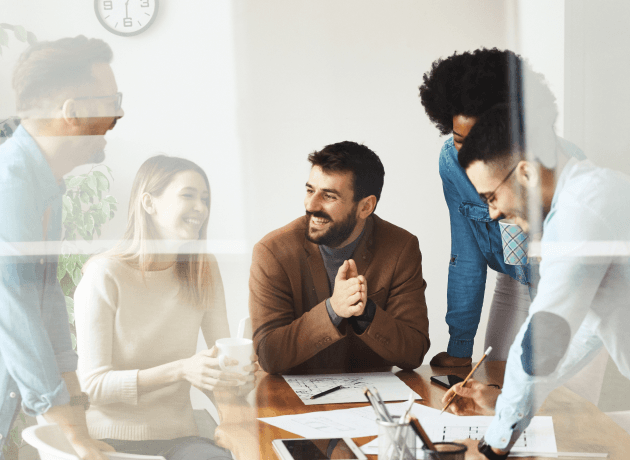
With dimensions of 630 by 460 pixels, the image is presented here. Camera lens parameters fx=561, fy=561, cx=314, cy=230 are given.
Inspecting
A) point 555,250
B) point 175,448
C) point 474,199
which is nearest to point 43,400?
point 175,448

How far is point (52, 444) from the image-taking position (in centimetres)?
130

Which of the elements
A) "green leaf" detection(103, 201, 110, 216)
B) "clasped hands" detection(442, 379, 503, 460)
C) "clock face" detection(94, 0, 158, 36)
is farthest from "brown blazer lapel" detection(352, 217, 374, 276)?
"clock face" detection(94, 0, 158, 36)

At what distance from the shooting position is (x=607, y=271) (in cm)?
117

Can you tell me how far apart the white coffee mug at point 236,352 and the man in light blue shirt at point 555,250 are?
51 cm

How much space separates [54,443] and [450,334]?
953 mm

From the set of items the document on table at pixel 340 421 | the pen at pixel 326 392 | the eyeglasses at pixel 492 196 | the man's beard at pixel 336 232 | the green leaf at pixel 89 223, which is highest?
the eyeglasses at pixel 492 196

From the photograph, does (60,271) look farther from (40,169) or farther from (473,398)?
(473,398)

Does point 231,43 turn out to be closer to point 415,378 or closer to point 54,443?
point 415,378

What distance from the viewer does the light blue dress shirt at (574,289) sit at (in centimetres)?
114

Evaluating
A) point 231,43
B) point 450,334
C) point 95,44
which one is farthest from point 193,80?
point 450,334

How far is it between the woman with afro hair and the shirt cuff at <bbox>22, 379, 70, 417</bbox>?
86cm

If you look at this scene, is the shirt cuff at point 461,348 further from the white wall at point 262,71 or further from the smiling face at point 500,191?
the white wall at point 262,71

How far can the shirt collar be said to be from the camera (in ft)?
4.07

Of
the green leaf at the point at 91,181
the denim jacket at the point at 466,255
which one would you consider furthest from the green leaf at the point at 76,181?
the denim jacket at the point at 466,255
